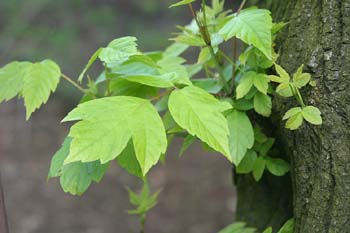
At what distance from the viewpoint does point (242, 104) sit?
1426 mm

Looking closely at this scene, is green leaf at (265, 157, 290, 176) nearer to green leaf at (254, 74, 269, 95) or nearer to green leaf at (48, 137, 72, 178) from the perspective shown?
green leaf at (254, 74, 269, 95)

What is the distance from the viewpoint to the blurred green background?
4.75 meters

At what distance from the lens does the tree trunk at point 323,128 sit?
129 centimetres

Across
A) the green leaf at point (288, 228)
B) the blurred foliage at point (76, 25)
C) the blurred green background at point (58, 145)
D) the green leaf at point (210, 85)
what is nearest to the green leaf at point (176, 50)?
the green leaf at point (210, 85)

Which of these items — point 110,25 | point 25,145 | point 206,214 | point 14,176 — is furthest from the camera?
point 110,25

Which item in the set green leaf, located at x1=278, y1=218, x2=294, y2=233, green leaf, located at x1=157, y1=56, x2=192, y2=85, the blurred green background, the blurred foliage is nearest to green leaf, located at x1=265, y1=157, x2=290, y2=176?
green leaf, located at x1=278, y1=218, x2=294, y2=233

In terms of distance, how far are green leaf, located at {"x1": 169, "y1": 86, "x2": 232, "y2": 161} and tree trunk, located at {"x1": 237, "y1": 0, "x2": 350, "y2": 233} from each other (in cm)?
28

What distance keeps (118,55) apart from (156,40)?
4.92 m

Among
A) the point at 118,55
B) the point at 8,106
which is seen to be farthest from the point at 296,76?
the point at 8,106

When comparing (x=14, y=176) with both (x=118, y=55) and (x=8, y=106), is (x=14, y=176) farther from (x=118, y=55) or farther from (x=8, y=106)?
(x=118, y=55)

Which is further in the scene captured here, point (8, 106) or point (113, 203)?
point (8, 106)

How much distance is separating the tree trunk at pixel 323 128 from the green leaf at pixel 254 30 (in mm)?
166

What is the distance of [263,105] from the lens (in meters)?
1.40

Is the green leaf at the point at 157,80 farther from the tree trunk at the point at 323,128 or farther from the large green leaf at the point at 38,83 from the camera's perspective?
the tree trunk at the point at 323,128
